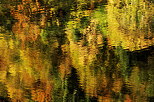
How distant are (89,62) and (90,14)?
10.7 ft

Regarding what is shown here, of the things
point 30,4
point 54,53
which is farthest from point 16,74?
point 30,4

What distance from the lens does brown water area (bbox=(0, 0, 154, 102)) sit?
5.04m

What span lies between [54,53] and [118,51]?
1388mm

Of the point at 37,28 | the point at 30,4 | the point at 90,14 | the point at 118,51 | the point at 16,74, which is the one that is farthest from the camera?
the point at 30,4

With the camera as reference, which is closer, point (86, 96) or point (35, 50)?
point (86, 96)

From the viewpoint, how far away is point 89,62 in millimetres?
5930

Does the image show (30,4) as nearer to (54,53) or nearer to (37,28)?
(37,28)

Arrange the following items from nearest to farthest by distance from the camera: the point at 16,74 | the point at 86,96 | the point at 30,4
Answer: the point at 86,96, the point at 16,74, the point at 30,4

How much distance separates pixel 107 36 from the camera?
7.03 metres

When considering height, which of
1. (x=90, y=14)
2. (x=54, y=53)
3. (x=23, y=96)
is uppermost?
(x=90, y=14)

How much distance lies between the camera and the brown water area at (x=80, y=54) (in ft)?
16.5

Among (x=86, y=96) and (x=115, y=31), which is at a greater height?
(x=115, y=31)

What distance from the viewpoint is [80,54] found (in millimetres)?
6305

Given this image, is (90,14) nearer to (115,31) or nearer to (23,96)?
(115,31)
